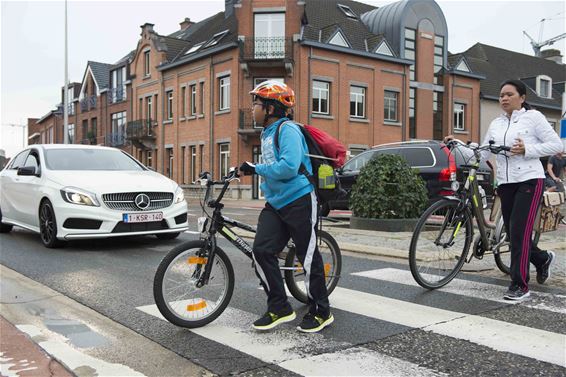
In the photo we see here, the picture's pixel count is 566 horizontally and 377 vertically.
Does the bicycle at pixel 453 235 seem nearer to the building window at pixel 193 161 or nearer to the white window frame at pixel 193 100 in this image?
the building window at pixel 193 161

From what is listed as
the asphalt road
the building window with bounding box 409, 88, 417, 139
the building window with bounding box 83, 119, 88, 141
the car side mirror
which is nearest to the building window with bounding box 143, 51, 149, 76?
the building window with bounding box 83, 119, 88, 141

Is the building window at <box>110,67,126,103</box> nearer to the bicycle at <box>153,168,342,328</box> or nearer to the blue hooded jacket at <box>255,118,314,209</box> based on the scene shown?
the bicycle at <box>153,168,342,328</box>

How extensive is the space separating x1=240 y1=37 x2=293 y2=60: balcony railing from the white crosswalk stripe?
24.0m

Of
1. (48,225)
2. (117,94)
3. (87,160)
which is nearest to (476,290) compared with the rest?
(48,225)

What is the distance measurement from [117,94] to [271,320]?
1696 inches

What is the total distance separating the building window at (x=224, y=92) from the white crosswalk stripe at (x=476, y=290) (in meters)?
25.6

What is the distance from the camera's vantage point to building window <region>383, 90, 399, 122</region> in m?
33.3

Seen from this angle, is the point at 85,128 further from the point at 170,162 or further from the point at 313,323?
the point at 313,323

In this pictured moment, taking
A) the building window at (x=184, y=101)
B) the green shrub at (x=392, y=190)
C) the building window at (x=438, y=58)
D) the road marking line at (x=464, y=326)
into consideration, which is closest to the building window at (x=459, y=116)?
the building window at (x=438, y=58)

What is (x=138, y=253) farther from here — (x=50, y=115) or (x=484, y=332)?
(x=50, y=115)

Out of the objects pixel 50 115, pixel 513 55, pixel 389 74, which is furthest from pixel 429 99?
pixel 50 115

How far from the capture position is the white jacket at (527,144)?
477 cm

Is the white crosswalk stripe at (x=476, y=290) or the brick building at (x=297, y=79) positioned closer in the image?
the white crosswalk stripe at (x=476, y=290)

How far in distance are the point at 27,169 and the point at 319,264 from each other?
20.3ft
